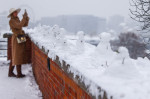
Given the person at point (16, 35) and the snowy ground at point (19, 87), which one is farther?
the person at point (16, 35)

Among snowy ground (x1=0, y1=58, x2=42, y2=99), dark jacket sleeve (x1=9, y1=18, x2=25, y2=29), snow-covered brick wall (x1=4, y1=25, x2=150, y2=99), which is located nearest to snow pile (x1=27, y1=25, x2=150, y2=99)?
snow-covered brick wall (x1=4, y1=25, x2=150, y2=99)

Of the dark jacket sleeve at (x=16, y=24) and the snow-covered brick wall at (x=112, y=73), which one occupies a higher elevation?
the dark jacket sleeve at (x=16, y=24)

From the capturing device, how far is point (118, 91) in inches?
40.4

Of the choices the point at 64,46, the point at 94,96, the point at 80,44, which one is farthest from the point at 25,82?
the point at 94,96

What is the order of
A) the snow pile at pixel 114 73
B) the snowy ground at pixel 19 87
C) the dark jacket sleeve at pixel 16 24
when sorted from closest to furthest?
the snow pile at pixel 114 73 → the snowy ground at pixel 19 87 → the dark jacket sleeve at pixel 16 24

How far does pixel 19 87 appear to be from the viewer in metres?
4.52

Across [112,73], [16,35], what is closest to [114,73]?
[112,73]

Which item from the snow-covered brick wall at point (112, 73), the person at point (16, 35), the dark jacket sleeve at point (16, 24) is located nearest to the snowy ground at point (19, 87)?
the person at point (16, 35)

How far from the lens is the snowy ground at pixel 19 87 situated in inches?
155

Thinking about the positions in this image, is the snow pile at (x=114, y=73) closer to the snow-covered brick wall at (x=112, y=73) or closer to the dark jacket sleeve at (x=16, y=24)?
the snow-covered brick wall at (x=112, y=73)

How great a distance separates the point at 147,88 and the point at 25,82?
13.6 ft

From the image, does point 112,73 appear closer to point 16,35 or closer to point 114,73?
point 114,73

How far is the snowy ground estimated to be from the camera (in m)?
3.94

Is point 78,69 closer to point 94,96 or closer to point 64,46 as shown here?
point 94,96
